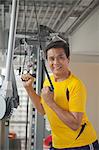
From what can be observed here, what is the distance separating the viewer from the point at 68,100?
4.62ft

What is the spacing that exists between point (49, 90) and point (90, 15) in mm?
2627

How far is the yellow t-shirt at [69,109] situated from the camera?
1384mm

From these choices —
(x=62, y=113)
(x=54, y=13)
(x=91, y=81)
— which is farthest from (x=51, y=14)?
(x=62, y=113)

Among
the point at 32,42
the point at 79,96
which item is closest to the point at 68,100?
the point at 79,96

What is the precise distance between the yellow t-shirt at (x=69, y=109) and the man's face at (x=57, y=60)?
64mm

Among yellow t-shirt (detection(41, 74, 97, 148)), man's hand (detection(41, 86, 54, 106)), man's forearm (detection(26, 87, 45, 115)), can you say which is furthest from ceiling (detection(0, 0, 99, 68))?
man's hand (detection(41, 86, 54, 106))

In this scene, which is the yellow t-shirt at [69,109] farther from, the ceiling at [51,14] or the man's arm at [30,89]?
the ceiling at [51,14]

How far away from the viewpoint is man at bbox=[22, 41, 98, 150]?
4.45ft

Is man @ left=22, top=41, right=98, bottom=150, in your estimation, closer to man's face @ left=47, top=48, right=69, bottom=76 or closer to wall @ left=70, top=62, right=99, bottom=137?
man's face @ left=47, top=48, right=69, bottom=76

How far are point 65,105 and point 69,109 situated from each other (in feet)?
0.13

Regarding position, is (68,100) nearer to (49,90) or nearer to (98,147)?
(49,90)

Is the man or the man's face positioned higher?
the man's face

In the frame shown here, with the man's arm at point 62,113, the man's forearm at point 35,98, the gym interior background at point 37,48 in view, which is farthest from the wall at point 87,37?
the man's arm at point 62,113

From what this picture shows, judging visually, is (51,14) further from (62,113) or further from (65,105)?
(62,113)
